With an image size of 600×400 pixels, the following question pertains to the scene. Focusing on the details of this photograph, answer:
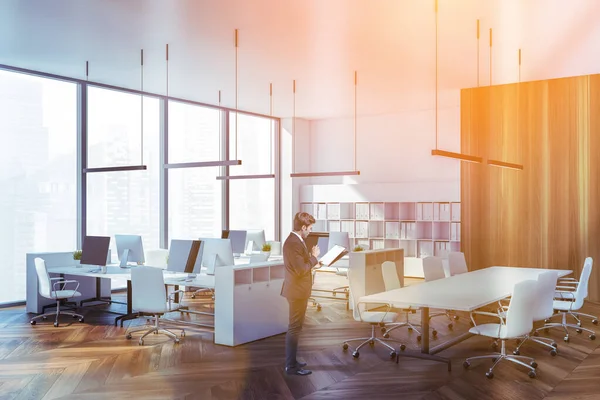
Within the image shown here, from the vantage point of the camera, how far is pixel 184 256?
25.1ft

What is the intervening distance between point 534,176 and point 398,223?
3.89m

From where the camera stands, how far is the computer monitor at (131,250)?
29.0 ft

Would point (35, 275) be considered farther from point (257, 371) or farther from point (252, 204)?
point (252, 204)

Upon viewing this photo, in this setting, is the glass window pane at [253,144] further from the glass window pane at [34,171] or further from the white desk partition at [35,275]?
the white desk partition at [35,275]

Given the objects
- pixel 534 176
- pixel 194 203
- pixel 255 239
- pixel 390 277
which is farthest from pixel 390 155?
pixel 390 277

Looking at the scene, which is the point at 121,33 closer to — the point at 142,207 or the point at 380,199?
the point at 142,207

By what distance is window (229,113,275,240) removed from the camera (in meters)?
14.1

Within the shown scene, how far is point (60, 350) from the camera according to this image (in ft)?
22.1

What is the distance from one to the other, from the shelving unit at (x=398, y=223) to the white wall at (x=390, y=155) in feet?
0.77

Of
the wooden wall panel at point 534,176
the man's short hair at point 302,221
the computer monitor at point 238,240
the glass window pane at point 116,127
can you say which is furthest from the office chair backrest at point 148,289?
the wooden wall panel at point 534,176

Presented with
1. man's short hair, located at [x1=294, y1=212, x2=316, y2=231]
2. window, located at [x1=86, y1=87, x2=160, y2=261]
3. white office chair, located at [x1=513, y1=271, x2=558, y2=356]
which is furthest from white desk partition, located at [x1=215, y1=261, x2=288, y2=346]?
window, located at [x1=86, y1=87, x2=160, y2=261]

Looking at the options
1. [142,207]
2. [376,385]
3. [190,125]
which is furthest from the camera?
[190,125]

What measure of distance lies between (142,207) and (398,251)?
5.22m

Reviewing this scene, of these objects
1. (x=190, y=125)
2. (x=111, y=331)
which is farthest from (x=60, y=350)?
(x=190, y=125)
